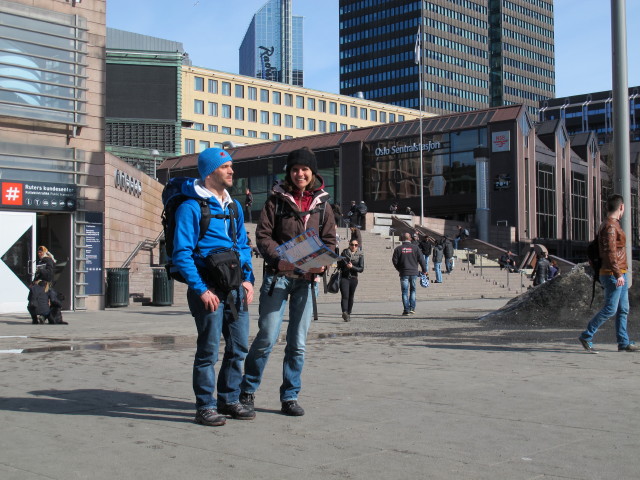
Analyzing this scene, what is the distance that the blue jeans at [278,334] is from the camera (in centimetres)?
525

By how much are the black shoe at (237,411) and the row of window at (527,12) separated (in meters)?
145

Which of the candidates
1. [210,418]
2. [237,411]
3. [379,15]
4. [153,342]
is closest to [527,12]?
[379,15]

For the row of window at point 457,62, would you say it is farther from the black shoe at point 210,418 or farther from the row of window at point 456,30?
the black shoe at point 210,418

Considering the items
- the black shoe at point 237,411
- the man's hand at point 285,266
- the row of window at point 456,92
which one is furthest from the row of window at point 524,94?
the black shoe at point 237,411

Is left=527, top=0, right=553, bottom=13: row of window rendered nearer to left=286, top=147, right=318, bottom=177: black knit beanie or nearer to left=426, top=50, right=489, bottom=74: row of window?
left=426, top=50, right=489, bottom=74: row of window

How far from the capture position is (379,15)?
135875mm

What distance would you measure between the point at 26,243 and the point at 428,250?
1737 centimetres

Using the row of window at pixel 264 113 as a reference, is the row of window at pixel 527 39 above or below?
above

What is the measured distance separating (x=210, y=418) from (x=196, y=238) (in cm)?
110

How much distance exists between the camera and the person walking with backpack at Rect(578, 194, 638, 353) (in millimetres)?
8578

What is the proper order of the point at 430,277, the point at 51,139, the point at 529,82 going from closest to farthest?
the point at 51,139, the point at 430,277, the point at 529,82

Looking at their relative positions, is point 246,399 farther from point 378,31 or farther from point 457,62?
point 378,31

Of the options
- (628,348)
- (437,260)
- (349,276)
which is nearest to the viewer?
(628,348)

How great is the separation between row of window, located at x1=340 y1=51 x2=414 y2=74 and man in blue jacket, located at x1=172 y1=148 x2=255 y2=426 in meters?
131
